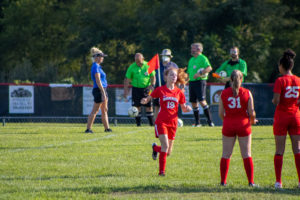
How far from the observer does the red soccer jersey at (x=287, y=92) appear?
6.63 m

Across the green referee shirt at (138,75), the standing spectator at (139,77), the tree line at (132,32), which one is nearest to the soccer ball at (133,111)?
the standing spectator at (139,77)

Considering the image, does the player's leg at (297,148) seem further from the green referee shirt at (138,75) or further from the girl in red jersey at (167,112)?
the green referee shirt at (138,75)

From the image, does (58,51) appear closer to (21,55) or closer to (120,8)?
(21,55)

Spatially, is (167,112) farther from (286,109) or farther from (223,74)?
(223,74)

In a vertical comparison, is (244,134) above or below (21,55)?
below

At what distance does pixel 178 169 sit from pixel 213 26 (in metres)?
31.7

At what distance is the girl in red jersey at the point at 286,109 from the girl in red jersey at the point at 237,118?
1.17ft

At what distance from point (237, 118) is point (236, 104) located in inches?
7.3

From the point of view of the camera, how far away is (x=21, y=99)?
22625 mm

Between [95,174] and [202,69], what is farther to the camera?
[202,69]

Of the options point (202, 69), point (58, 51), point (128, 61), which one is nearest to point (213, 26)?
point (128, 61)

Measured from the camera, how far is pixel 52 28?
4697cm

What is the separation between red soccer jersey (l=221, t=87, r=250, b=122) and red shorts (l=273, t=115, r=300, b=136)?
0.44 metres

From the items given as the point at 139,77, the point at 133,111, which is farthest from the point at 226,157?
the point at 139,77
